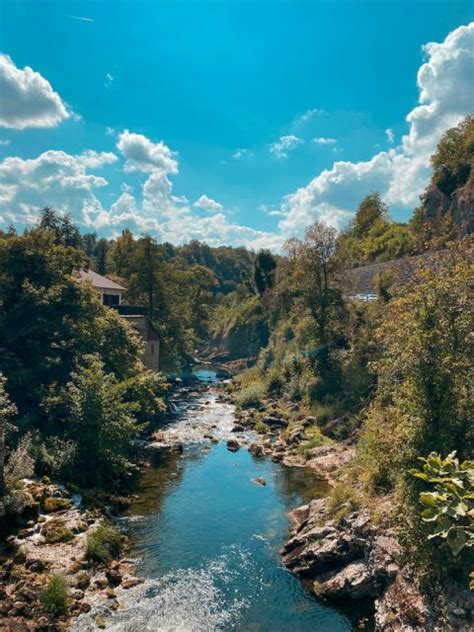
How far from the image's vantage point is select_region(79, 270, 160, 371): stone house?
44969 millimetres

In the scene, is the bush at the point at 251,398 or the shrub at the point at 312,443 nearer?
the shrub at the point at 312,443

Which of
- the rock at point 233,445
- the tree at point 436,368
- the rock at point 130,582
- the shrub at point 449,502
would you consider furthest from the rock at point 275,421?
the shrub at point 449,502

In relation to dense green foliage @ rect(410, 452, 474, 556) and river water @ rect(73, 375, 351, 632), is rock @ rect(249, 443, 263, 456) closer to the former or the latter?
river water @ rect(73, 375, 351, 632)

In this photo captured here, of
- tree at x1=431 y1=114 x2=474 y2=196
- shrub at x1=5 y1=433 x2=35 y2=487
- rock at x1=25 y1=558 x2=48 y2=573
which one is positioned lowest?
rock at x1=25 y1=558 x2=48 y2=573

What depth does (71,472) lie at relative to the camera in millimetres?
23266

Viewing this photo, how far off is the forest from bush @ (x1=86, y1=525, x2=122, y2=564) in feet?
11.5

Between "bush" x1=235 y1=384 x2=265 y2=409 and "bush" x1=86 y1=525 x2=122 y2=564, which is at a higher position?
"bush" x1=235 y1=384 x2=265 y2=409

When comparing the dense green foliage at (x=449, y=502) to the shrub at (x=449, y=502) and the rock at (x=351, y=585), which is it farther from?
the rock at (x=351, y=585)

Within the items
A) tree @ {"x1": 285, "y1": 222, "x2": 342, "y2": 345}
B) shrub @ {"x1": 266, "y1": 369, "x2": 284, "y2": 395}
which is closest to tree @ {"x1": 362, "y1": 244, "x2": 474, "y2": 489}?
tree @ {"x1": 285, "y1": 222, "x2": 342, "y2": 345}

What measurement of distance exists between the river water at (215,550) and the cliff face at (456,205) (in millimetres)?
25821

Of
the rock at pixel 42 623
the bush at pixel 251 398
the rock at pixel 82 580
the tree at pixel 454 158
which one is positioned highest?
the tree at pixel 454 158

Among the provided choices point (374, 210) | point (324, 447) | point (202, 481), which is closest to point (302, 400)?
point (324, 447)

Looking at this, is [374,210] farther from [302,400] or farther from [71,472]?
[71,472]

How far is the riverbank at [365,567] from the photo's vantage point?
1274 centimetres
